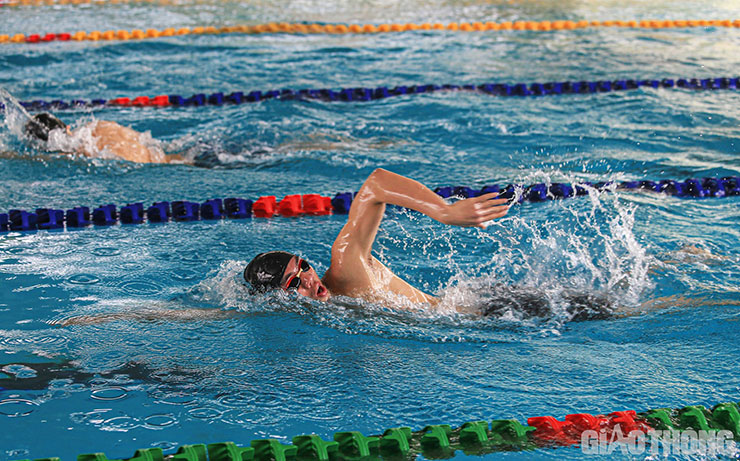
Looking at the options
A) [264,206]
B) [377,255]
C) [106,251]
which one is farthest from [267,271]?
[264,206]

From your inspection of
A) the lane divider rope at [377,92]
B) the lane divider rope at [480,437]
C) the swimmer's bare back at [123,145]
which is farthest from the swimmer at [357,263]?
the lane divider rope at [377,92]

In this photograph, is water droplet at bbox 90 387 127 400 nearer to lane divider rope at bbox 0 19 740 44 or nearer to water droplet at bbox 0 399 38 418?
water droplet at bbox 0 399 38 418

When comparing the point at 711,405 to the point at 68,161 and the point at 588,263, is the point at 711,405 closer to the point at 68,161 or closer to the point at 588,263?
the point at 588,263

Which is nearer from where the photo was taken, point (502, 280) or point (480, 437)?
point (480, 437)

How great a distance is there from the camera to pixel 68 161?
5340 millimetres

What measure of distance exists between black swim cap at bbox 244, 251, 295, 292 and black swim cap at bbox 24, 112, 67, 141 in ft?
9.75

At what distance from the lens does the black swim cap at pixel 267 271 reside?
294 cm

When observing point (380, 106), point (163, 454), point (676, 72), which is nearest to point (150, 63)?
point (380, 106)

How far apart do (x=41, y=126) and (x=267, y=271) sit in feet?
10.2

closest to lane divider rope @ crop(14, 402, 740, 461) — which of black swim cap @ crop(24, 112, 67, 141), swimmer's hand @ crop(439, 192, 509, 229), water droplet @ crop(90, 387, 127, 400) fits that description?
water droplet @ crop(90, 387, 127, 400)

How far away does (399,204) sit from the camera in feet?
9.10

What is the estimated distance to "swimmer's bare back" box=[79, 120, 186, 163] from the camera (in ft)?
17.4

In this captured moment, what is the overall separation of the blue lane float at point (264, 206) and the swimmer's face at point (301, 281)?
1675mm

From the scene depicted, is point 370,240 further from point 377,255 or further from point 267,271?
point 377,255
